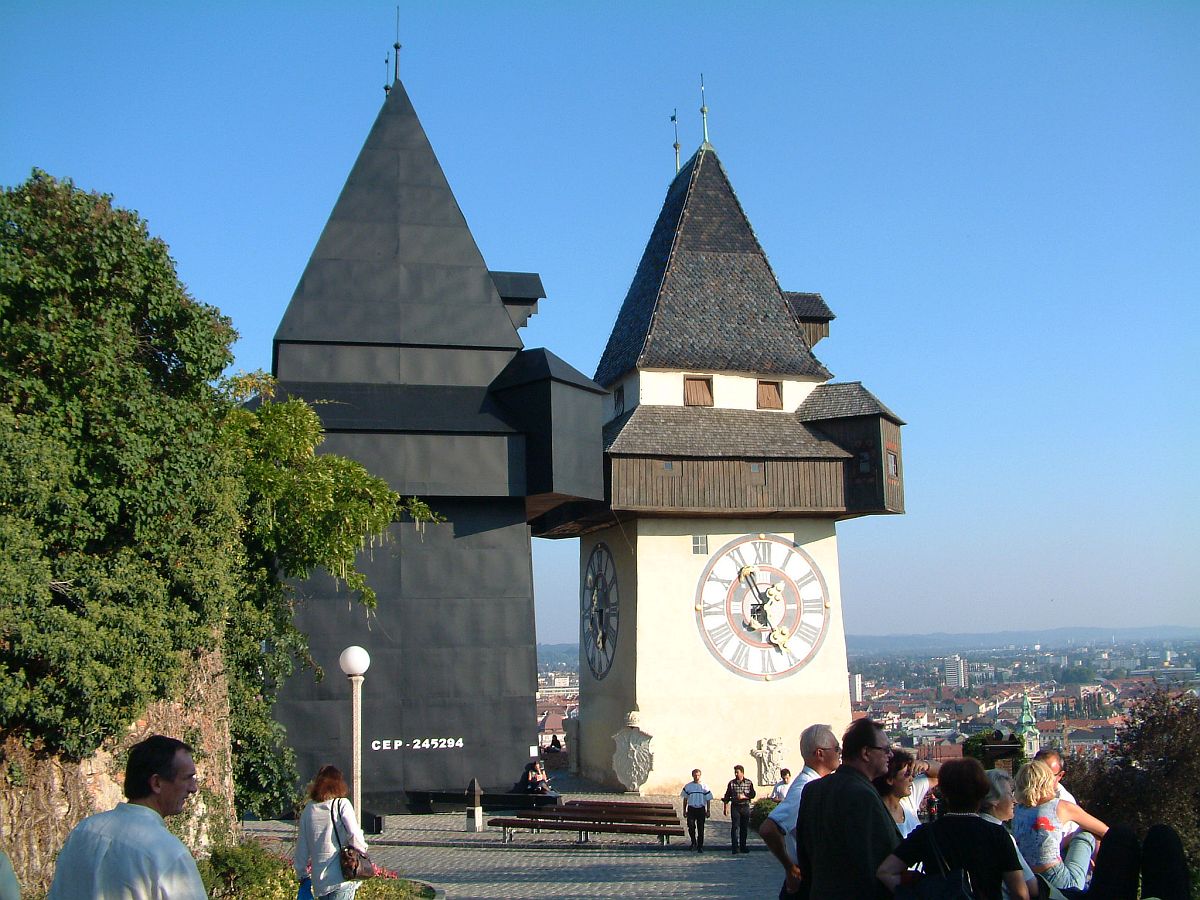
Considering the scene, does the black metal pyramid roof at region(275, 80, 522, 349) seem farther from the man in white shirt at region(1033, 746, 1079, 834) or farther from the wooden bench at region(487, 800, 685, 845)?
the man in white shirt at region(1033, 746, 1079, 834)

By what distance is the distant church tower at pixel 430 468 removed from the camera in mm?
20734

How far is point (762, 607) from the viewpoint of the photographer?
2630 centimetres

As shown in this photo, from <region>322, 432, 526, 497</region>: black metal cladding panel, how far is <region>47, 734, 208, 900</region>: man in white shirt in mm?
16949

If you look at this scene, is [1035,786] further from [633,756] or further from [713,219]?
[713,219]

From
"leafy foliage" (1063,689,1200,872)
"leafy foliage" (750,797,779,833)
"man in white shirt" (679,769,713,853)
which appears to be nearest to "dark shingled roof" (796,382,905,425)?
"leafy foliage" (750,797,779,833)

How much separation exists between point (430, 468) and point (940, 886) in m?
17.0

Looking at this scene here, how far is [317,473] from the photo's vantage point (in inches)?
664

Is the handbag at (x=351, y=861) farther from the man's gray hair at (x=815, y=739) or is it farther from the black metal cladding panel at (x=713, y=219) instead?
the black metal cladding panel at (x=713, y=219)

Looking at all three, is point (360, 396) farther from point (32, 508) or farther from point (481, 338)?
point (32, 508)

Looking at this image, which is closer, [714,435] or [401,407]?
[401,407]

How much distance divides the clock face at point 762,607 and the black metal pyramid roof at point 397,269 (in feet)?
24.3

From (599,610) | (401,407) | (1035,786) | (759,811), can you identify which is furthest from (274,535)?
(599,610)

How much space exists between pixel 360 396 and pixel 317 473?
5091 millimetres

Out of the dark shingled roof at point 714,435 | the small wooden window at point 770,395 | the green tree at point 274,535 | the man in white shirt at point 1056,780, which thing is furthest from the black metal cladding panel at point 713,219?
the man in white shirt at point 1056,780
